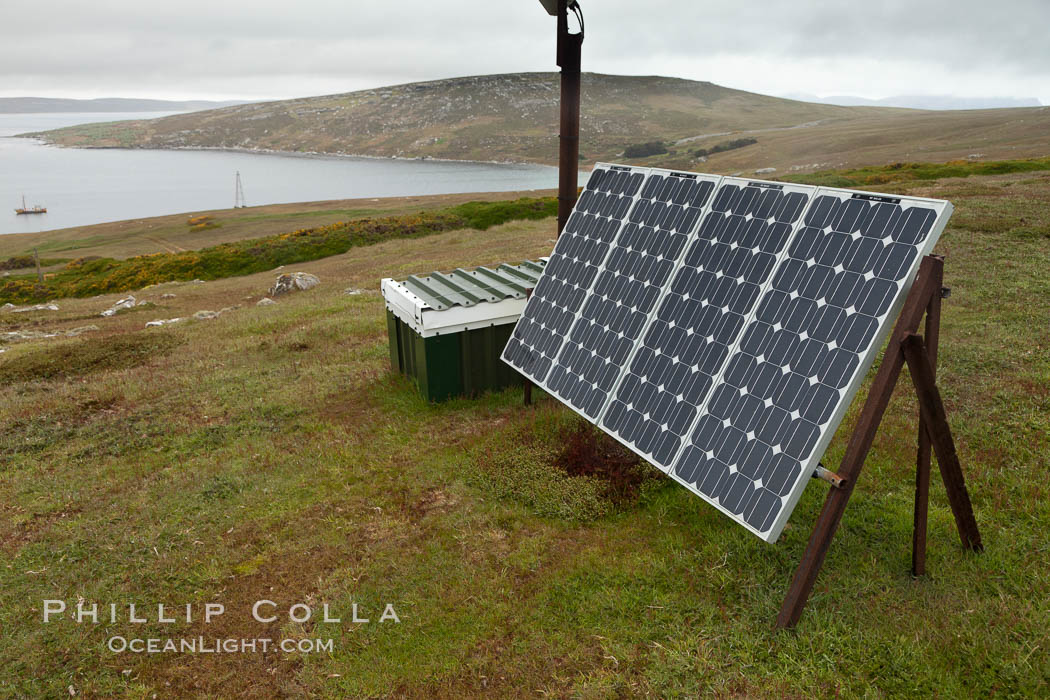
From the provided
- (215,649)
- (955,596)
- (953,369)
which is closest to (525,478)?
(215,649)

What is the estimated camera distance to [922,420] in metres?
6.45

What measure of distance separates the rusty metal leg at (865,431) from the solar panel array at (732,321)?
0.18 meters

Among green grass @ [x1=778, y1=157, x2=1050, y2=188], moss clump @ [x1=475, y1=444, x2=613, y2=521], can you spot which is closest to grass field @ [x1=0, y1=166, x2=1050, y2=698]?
moss clump @ [x1=475, y1=444, x2=613, y2=521]

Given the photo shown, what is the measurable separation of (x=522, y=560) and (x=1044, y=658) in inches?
212

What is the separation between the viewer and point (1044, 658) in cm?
559

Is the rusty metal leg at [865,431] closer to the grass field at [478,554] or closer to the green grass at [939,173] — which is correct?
the grass field at [478,554]

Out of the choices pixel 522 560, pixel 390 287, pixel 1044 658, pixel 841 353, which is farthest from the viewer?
pixel 390 287

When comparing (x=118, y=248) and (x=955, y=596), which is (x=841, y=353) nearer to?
(x=955, y=596)

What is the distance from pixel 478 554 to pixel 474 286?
264 inches

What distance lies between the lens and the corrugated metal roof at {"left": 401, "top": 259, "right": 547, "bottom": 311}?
12375mm

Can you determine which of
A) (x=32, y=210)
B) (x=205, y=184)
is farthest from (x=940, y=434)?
(x=205, y=184)

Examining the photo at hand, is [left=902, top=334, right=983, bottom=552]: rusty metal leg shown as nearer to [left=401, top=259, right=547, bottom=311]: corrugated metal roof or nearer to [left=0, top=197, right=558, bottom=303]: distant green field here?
[left=401, top=259, right=547, bottom=311]: corrugated metal roof

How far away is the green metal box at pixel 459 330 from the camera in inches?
478

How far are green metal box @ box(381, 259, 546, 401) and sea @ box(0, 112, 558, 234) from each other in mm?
106671
